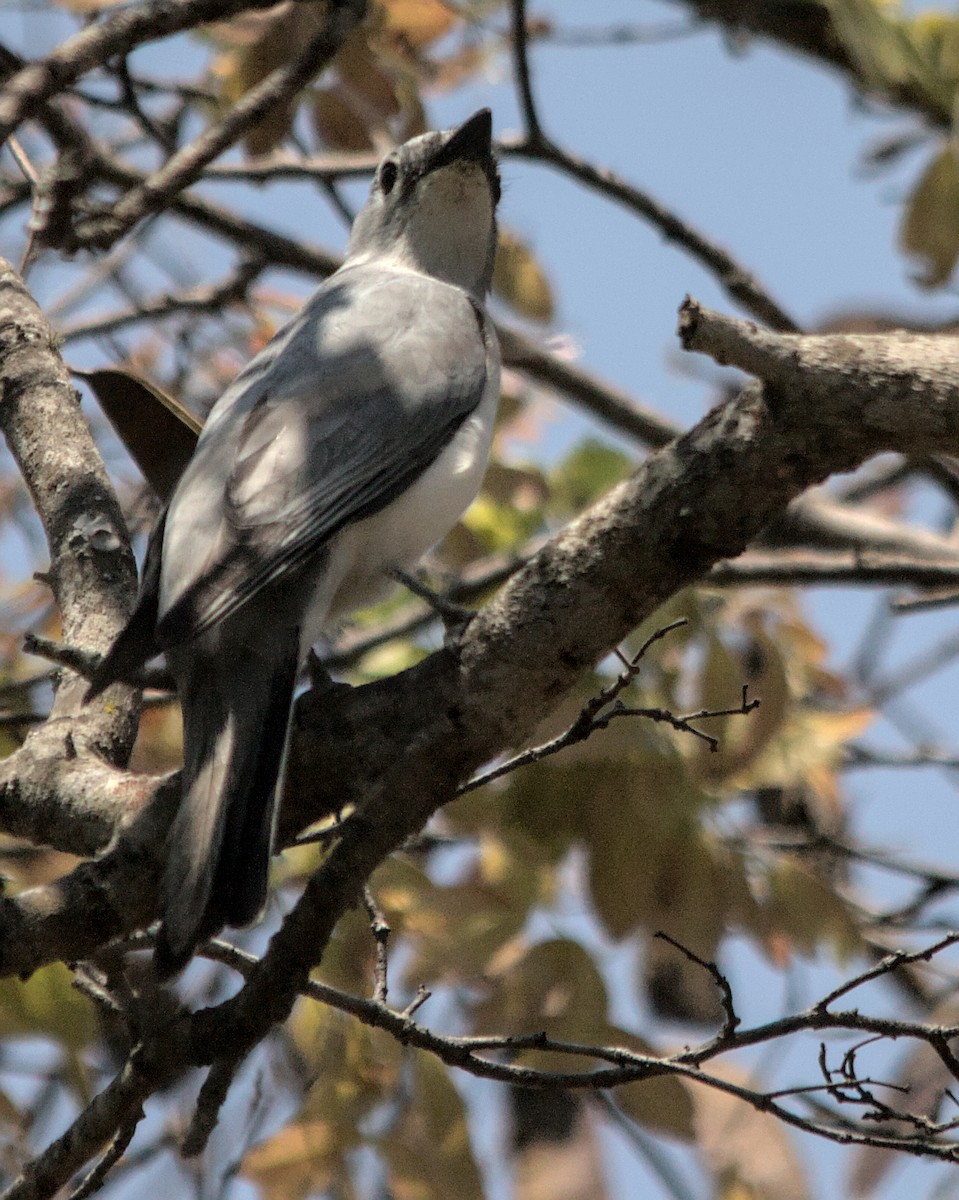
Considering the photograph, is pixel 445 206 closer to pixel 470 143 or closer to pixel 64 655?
pixel 470 143

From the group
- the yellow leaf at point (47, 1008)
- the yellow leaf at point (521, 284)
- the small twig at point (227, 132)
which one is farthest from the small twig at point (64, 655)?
the yellow leaf at point (521, 284)

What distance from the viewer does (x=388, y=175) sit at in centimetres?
527

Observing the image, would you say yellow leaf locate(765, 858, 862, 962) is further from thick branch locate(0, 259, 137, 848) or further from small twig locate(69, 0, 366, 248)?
small twig locate(69, 0, 366, 248)

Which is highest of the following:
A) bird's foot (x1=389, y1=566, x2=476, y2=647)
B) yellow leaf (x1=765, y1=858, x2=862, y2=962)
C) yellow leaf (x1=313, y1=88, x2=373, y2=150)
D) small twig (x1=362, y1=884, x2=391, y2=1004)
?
yellow leaf (x1=313, y1=88, x2=373, y2=150)

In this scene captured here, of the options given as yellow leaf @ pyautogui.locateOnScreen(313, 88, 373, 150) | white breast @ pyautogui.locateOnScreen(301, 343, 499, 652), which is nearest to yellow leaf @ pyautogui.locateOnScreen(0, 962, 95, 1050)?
white breast @ pyautogui.locateOnScreen(301, 343, 499, 652)

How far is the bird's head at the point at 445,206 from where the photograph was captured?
507 cm

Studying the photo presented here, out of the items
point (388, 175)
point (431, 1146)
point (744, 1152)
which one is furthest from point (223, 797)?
point (388, 175)

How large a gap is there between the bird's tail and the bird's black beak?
99.6 inches

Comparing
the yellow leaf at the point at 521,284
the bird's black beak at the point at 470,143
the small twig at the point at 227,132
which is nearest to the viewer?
the small twig at the point at 227,132

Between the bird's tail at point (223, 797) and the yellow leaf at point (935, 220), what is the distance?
2812mm

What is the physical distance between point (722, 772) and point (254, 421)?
1567 millimetres

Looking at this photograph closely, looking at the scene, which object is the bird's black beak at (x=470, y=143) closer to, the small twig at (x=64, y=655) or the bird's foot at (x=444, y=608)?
the bird's foot at (x=444, y=608)

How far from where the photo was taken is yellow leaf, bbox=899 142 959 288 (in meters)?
4.81

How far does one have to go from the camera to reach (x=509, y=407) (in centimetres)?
530
